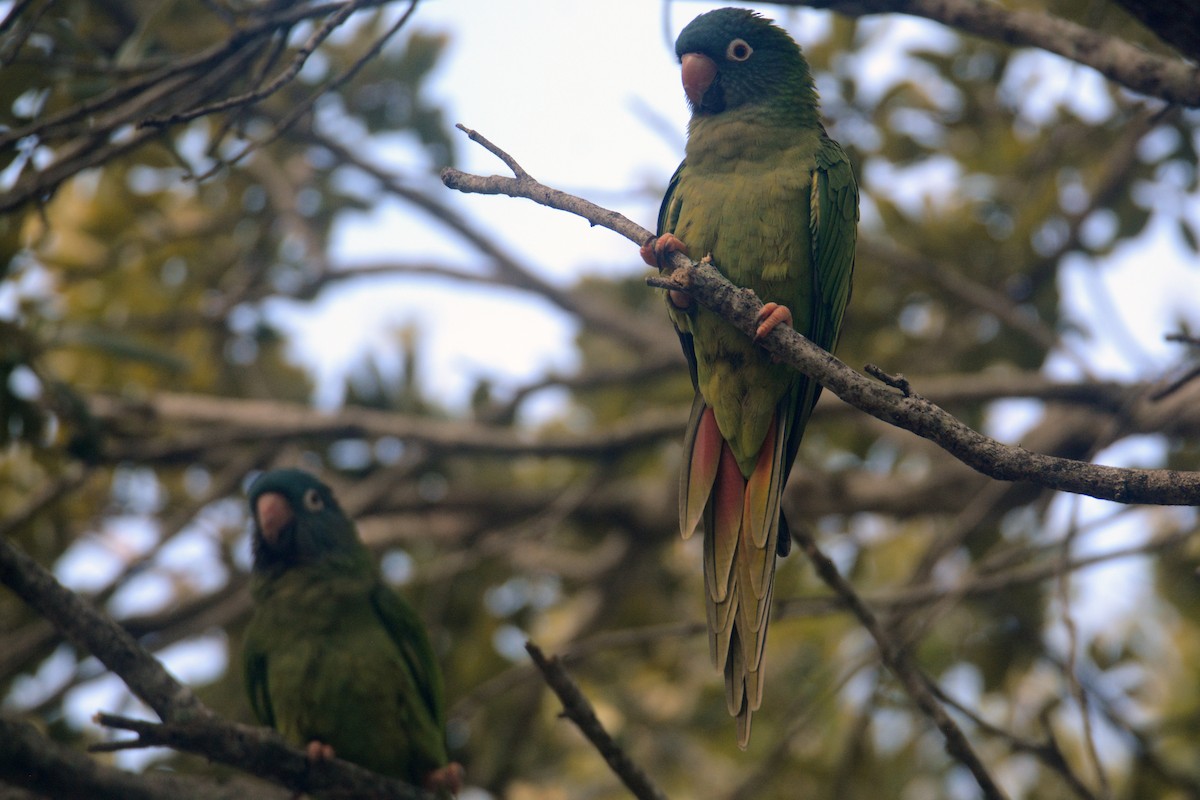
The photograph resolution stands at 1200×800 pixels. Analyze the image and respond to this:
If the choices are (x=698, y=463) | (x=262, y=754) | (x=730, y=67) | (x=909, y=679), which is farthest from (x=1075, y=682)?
(x=262, y=754)

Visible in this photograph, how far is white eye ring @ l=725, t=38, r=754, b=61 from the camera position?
3.75 m

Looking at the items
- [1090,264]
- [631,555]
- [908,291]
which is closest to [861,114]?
[908,291]

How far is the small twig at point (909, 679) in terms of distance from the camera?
9.68 feet

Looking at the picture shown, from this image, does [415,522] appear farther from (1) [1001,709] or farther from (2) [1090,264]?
(2) [1090,264]

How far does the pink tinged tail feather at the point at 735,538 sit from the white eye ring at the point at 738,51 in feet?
4.43

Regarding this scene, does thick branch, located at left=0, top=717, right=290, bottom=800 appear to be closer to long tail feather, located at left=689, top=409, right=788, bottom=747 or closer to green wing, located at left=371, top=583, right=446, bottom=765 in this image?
green wing, located at left=371, top=583, right=446, bottom=765

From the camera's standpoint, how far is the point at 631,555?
20.5 ft

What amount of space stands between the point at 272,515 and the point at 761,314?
279 centimetres

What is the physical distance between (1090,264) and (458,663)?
383 cm

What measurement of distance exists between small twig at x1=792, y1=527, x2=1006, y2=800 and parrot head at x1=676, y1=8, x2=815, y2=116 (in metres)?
1.59

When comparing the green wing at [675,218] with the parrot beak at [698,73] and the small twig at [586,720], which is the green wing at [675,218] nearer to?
the parrot beak at [698,73]

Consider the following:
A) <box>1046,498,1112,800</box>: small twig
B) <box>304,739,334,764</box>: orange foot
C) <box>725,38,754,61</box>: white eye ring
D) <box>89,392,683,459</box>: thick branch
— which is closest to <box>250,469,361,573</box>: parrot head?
<box>304,739,334,764</box>: orange foot

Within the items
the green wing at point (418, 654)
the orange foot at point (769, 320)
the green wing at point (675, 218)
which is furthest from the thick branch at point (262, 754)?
the orange foot at point (769, 320)

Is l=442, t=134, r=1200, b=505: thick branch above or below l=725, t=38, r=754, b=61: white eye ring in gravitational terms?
below
